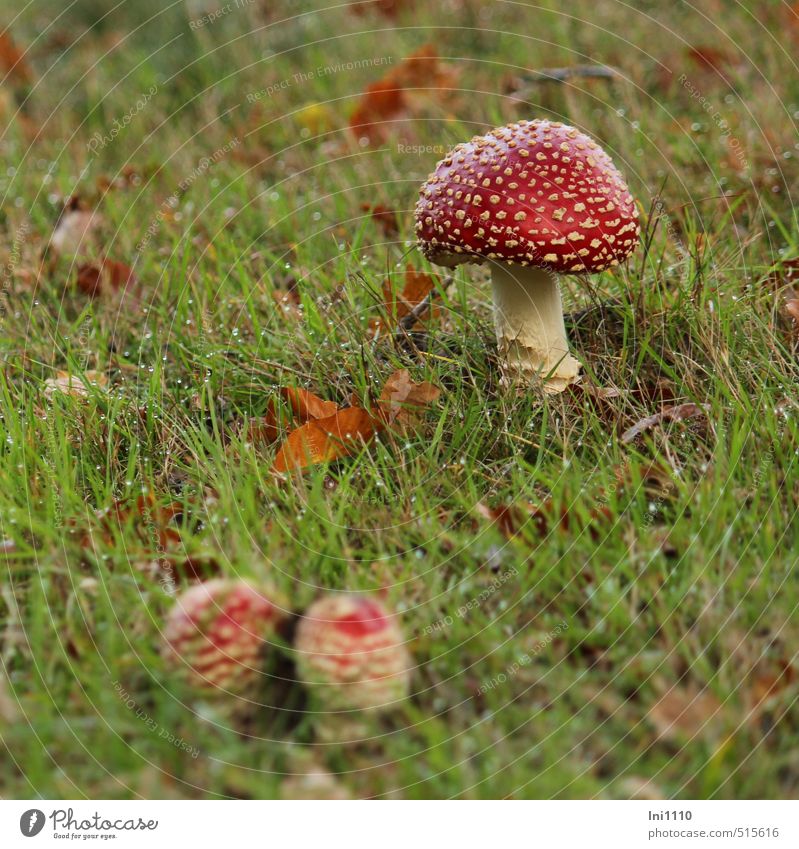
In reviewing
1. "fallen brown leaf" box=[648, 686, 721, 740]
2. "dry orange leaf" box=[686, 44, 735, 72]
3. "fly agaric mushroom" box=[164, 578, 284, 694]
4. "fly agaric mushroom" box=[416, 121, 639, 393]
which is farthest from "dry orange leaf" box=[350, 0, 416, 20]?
"fallen brown leaf" box=[648, 686, 721, 740]

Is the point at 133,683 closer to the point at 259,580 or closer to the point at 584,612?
the point at 259,580

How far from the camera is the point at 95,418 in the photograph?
2.48 m

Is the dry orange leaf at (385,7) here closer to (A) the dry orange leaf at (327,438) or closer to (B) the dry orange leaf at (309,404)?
(B) the dry orange leaf at (309,404)

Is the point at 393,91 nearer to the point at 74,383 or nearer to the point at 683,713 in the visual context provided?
the point at 74,383

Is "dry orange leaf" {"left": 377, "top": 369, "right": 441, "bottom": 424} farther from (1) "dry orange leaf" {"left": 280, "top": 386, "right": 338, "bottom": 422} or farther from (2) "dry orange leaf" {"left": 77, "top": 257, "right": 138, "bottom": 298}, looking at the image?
(2) "dry orange leaf" {"left": 77, "top": 257, "right": 138, "bottom": 298}

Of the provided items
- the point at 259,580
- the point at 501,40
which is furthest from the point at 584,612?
the point at 501,40

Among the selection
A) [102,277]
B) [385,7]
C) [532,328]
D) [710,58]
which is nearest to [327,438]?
[532,328]

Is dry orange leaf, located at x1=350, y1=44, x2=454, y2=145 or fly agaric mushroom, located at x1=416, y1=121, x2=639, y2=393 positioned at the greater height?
dry orange leaf, located at x1=350, y1=44, x2=454, y2=145

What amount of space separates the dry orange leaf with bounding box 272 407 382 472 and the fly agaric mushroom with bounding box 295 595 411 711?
2.25 ft

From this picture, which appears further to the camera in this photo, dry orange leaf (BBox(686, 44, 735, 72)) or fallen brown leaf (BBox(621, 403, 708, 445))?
dry orange leaf (BBox(686, 44, 735, 72))

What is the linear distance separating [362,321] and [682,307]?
104 centimetres

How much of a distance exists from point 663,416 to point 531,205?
71 cm

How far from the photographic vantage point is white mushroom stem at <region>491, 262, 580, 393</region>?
246 centimetres

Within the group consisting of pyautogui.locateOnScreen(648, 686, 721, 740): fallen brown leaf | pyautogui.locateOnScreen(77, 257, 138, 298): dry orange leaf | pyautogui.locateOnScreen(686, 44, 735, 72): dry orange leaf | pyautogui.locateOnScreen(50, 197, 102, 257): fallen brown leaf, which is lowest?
pyautogui.locateOnScreen(648, 686, 721, 740): fallen brown leaf
